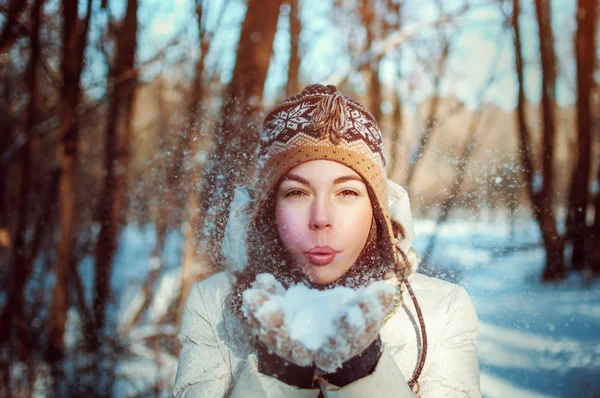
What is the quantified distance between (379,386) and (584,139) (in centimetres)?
137

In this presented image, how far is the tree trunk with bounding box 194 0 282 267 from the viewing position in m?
1.25

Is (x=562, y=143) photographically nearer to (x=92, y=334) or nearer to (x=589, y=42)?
(x=589, y=42)

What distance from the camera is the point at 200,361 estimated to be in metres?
0.88

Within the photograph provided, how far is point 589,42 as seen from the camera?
142cm

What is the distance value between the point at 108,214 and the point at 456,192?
1517 mm

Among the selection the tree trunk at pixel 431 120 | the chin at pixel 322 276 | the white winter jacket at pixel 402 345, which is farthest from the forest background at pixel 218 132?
the chin at pixel 322 276

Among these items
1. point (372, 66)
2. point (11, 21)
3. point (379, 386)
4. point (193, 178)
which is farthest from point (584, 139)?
point (11, 21)

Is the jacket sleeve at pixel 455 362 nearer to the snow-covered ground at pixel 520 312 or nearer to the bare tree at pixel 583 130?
the snow-covered ground at pixel 520 312

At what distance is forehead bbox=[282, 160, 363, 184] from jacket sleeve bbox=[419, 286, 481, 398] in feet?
1.49

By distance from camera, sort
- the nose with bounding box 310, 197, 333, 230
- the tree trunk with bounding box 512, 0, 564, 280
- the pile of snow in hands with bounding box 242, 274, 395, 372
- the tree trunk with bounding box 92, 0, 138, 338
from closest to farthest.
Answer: the pile of snow in hands with bounding box 242, 274, 395, 372 < the nose with bounding box 310, 197, 333, 230 < the tree trunk with bounding box 512, 0, 564, 280 < the tree trunk with bounding box 92, 0, 138, 338

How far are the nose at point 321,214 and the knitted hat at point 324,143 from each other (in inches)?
4.1

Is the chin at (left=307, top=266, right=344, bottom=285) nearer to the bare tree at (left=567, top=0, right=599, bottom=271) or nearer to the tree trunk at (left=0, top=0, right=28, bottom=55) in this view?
the bare tree at (left=567, top=0, right=599, bottom=271)

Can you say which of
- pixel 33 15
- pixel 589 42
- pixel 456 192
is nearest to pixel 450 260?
pixel 456 192

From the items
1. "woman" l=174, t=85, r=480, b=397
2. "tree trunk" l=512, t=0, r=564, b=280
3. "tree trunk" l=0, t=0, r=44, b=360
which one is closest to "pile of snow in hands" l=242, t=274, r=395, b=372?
"woman" l=174, t=85, r=480, b=397
